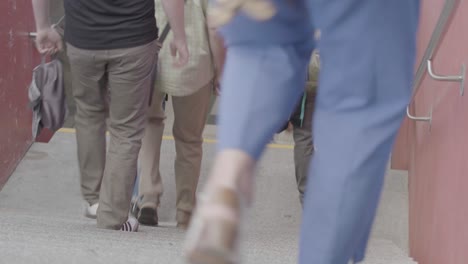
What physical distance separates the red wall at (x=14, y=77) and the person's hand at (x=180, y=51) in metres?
1.42

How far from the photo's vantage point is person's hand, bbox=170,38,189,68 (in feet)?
12.1

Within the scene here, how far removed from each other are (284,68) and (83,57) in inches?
87.3

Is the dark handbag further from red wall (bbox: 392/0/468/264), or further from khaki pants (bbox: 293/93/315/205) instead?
red wall (bbox: 392/0/468/264)

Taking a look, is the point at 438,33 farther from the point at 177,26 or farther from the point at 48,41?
the point at 48,41

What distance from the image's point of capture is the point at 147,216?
183 inches

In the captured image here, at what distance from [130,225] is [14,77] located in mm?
1354

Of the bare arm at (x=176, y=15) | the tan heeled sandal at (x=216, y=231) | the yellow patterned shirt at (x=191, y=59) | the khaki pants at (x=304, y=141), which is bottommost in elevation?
the khaki pants at (x=304, y=141)

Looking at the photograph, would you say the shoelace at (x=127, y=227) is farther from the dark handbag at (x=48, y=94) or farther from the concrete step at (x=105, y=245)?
the dark handbag at (x=48, y=94)

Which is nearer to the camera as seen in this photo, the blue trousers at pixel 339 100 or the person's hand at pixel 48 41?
the blue trousers at pixel 339 100

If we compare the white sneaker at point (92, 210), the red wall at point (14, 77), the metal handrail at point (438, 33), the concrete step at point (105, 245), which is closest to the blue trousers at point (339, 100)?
the concrete step at point (105, 245)

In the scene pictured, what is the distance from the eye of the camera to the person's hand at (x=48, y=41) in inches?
155

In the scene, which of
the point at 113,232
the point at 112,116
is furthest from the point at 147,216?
the point at 112,116

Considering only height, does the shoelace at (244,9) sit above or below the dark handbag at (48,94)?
above

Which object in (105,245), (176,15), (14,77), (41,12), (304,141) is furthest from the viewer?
(14,77)
